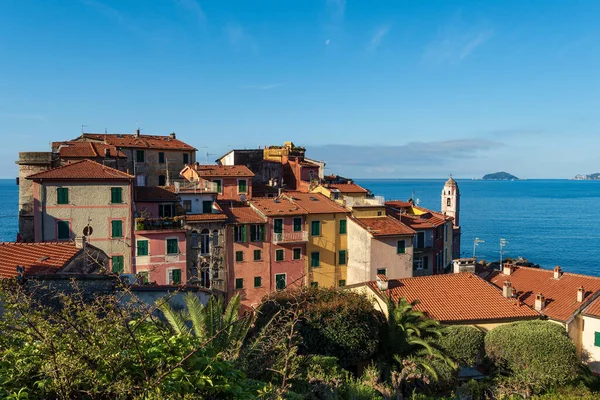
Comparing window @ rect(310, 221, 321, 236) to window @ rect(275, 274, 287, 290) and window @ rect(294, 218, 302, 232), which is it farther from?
window @ rect(275, 274, 287, 290)

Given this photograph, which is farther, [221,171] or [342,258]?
[221,171]

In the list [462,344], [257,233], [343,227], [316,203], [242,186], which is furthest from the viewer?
[242,186]

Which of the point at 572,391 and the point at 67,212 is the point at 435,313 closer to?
the point at 572,391

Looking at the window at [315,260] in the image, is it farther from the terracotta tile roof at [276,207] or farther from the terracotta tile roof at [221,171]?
the terracotta tile roof at [221,171]

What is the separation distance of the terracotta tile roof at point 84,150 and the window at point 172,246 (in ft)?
45.1

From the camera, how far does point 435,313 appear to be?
84.0ft

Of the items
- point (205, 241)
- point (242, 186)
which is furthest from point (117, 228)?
point (242, 186)

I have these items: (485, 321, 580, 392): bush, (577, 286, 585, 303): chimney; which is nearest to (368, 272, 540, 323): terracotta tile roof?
(485, 321, 580, 392): bush

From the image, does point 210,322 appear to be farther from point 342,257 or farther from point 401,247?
point 342,257

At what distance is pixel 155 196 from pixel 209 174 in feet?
26.6

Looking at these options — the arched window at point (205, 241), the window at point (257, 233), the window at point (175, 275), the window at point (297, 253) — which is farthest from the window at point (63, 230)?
the window at point (297, 253)

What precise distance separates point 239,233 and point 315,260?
7.17m

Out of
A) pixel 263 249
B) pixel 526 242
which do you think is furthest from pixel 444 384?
pixel 526 242

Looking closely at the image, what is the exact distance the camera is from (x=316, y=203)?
1666 inches
